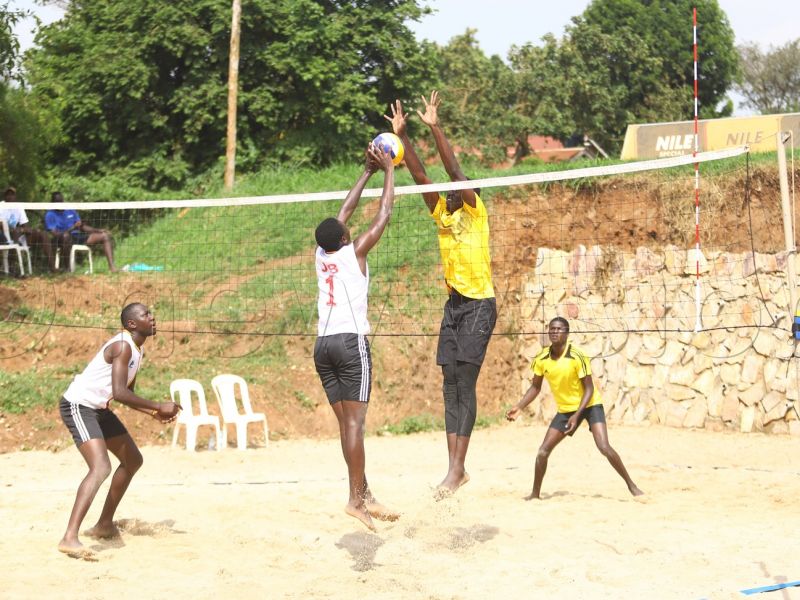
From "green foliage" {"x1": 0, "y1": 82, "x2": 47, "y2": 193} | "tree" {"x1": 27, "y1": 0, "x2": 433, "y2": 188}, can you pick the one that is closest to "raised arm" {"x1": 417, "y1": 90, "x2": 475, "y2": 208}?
"green foliage" {"x1": 0, "y1": 82, "x2": 47, "y2": 193}

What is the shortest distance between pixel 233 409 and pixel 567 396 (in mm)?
4546

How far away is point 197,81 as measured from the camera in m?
21.3

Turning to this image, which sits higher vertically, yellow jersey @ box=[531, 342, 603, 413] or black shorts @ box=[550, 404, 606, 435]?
yellow jersey @ box=[531, 342, 603, 413]

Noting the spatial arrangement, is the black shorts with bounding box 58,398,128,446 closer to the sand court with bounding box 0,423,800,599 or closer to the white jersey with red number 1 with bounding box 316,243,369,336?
the sand court with bounding box 0,423,800,599

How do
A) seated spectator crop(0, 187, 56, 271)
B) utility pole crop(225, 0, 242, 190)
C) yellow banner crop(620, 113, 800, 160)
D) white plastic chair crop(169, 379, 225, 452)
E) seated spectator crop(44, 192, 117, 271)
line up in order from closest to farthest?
white plastic chair crop(169, 379, 225, 452), seated spectator crop(0, 187, 56, 271), yellow banner crop(620, 113, 800, 160), seated spectator crop(44, 192, 117, 271), utility pole crop(225, 0, 242, 190)

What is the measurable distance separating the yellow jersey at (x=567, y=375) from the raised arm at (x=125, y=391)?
135 inches

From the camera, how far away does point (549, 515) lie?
310 inches

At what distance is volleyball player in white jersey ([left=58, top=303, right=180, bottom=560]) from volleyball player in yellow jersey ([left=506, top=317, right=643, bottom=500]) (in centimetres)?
333

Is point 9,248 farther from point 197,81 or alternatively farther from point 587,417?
point 587,417

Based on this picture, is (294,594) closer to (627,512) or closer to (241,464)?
(627,512)

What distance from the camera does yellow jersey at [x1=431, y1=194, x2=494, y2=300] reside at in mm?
6965

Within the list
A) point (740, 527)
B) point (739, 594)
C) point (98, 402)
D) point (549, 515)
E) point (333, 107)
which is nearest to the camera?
point (739, 594)

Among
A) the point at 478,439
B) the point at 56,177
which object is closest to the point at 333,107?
the point at 56,177

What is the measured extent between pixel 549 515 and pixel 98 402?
12.1ft
